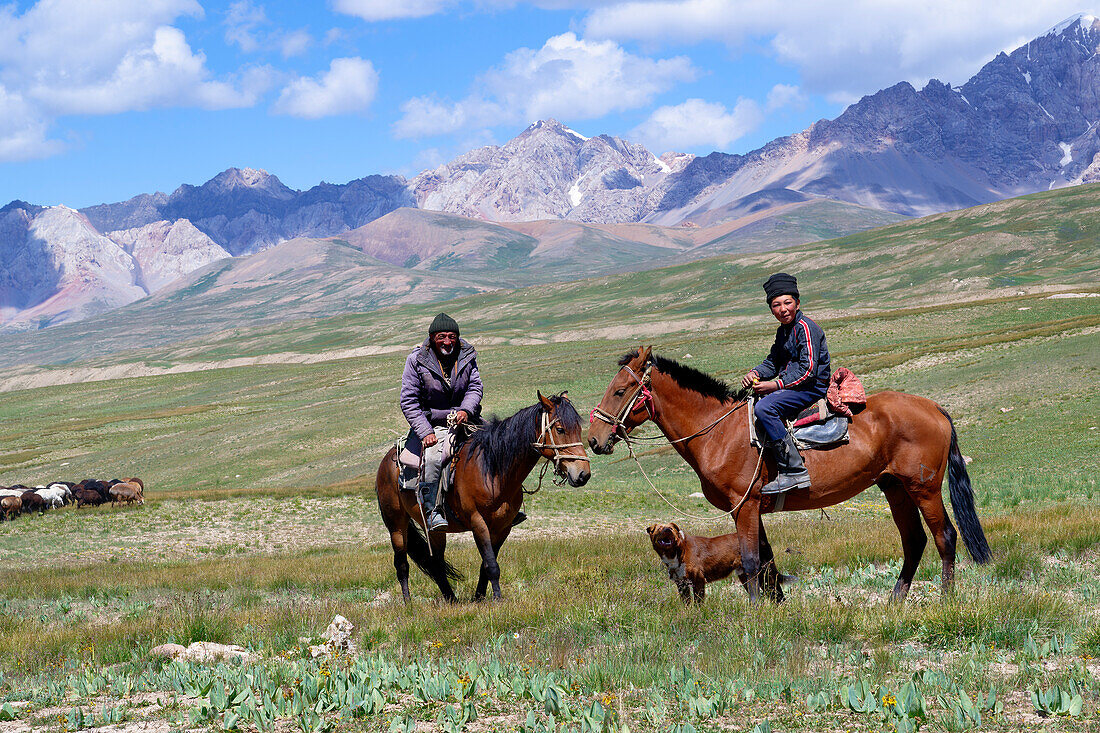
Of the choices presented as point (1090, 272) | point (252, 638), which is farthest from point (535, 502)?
point (1090, 272)

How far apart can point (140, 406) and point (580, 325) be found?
7837cm

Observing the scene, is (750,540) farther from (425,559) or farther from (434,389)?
(425,559)

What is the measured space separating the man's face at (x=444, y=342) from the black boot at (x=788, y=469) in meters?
4.42

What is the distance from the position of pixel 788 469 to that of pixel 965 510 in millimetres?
2557

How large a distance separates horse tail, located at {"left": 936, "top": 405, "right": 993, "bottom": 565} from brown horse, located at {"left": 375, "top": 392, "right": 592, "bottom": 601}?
183 inches

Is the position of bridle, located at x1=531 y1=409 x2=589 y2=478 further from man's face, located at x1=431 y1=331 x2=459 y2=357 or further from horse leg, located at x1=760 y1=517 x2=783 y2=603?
horse leg, located at x1=760 y1=517 x2=783 y2=603

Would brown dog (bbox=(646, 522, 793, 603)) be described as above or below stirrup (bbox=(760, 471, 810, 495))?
below

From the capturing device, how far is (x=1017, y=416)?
1293 inches

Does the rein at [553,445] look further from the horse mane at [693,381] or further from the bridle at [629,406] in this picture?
the horse mane at [693,381]

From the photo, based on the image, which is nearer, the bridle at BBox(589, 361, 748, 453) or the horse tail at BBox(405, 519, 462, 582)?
the bridle at BBox(589, 361, 748, 453)

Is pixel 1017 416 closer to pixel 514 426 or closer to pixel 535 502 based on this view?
pixel 535 502

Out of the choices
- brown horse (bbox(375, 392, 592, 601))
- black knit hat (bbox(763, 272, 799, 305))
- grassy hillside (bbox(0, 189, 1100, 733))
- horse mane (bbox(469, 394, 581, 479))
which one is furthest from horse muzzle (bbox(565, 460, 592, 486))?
black knit hat (bbox(763, 272, 799, 305))

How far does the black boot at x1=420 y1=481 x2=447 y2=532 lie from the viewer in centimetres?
1096

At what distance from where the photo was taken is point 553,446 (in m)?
10.1
